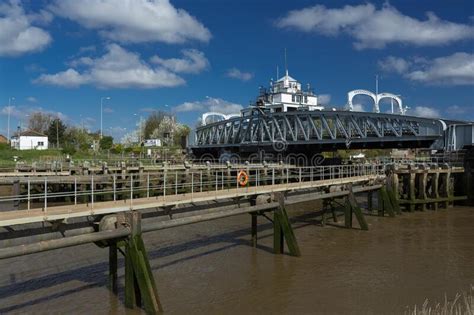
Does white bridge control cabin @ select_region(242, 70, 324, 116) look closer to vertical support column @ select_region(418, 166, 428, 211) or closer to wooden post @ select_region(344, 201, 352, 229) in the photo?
vertical support column @ select_region(418, 166, 428, 211)

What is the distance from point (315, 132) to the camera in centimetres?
7219

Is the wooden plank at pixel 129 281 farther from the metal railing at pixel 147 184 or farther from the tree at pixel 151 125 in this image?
the tree at pixel 151 125

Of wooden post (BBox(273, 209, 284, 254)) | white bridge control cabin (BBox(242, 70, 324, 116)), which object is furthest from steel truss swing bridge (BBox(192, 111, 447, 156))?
wooden post (BBox(273, 209, 284, 254))

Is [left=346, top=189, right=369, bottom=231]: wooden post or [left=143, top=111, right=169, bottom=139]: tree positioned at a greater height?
[left=143, top=111, right=169, bottom=139]: tree

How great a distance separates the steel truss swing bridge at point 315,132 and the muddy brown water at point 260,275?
3473 centimetres

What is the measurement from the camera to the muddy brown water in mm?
13664

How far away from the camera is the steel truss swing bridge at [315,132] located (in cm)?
5788

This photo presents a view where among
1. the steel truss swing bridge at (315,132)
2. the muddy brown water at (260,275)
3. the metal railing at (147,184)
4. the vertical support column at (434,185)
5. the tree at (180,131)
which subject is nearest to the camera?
the muddy brown water at (260,275)

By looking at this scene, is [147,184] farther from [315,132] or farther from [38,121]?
[38,121]

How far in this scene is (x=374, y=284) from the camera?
1591 centimetres

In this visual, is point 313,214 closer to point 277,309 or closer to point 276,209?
point 276,209

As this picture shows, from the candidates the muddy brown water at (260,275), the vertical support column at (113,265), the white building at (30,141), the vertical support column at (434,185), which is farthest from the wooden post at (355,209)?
the white building at (30,141)

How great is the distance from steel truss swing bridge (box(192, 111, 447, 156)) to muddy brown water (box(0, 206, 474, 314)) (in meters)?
34.7

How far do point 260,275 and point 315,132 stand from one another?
5735 centimetres
